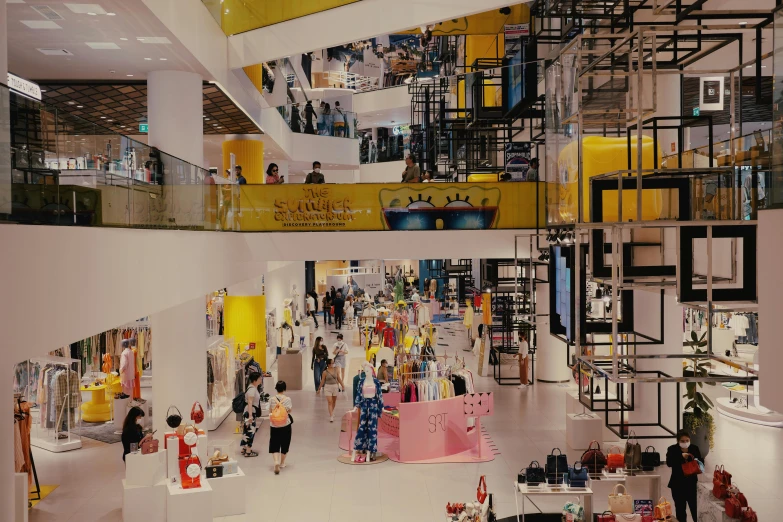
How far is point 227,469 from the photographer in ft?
32.1

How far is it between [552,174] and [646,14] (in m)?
5.86

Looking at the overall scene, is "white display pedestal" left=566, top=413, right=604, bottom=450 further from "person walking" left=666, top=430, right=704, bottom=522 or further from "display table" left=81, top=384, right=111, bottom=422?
"display table" left=81, top=384, right=111, bottom=422

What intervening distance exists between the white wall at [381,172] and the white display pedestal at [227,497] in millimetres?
25530

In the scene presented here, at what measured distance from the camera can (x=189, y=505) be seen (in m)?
8.75

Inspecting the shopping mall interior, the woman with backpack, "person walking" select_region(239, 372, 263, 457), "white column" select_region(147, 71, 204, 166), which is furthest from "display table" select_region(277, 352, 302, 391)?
"white column" select_region(147, 71, 204, 166)

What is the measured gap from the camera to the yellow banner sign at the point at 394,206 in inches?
556

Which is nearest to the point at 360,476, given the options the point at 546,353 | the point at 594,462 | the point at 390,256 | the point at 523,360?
the point at 594,462

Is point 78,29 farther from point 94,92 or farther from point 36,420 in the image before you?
point 36,420

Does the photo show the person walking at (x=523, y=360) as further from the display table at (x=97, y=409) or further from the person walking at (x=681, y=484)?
the display table at (x=97, y=409)

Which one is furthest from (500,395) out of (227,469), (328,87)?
(328,87)

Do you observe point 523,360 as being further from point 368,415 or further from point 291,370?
point 368,415

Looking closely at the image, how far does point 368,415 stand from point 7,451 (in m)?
7.29

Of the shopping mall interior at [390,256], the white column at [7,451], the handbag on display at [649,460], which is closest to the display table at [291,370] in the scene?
the shopping mall interior at [390,256]

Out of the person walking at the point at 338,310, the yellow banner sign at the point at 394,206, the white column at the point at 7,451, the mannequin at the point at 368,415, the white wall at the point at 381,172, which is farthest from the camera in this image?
the white wall at the point at 381,172
